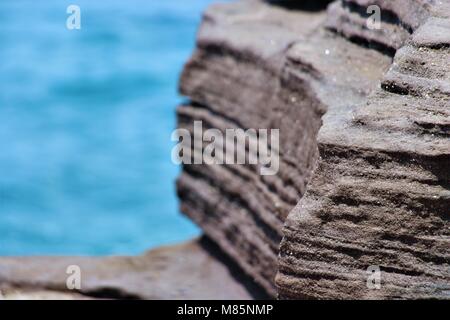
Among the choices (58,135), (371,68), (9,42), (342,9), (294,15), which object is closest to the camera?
(371,68)

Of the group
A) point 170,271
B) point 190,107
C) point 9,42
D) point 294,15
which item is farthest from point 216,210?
point 9,42

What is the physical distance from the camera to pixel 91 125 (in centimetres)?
802

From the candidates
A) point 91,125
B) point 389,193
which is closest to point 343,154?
point 389,193

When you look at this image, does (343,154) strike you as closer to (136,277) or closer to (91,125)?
(136,277)

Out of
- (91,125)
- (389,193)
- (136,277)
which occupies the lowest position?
(91,125)

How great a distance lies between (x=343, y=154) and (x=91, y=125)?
6063 millimetres

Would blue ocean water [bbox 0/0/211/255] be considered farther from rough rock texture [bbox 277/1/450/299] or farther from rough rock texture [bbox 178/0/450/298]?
rough rock texture [bbox 277/1/450/299]

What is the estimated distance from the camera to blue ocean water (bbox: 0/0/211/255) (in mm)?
A: 6613

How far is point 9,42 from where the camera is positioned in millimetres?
9453

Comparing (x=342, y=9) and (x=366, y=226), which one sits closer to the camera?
(x=366, y=226)

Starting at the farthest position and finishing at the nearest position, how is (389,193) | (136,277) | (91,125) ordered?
(91,125) → (136,277) → (389,193)
